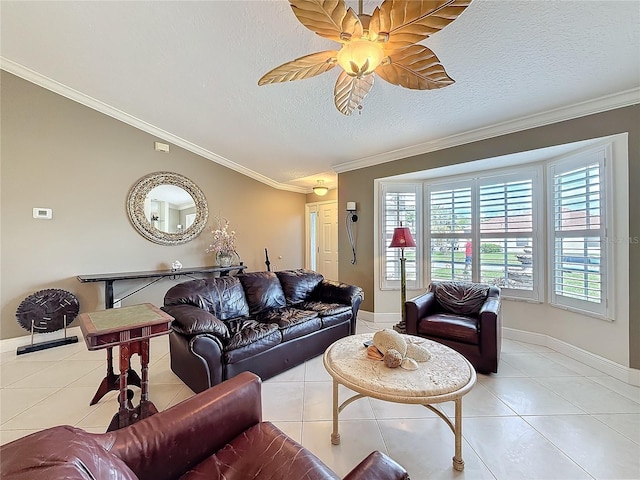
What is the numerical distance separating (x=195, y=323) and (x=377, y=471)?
1.66 m

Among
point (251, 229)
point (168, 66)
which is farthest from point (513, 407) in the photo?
point (251, 229)

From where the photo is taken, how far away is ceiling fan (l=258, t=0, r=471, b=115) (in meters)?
1.18

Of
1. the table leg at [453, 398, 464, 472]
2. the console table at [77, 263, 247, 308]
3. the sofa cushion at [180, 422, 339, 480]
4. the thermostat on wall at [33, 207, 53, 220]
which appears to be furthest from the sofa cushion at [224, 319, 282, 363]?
the thermostat on wall at [33, 207, 53, 220]

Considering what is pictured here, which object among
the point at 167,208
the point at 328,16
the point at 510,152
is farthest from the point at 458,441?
the point at 167,208

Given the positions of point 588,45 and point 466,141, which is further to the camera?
point 466,141

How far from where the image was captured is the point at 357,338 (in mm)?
2133

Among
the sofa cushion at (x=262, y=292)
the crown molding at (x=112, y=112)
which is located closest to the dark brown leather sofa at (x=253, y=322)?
the sofa cushion at (x=262, y=292)

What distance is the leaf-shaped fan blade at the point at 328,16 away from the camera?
3.89ft

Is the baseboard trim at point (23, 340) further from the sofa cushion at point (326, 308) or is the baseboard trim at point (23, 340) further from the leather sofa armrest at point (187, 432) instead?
the leather sofa armrest at point (187, 432)

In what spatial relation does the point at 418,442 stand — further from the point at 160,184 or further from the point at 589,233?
the point at 160,184

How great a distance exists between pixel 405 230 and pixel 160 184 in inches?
147

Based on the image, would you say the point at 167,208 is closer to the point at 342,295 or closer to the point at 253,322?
the point at 253,322

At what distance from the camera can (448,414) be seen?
1.96m

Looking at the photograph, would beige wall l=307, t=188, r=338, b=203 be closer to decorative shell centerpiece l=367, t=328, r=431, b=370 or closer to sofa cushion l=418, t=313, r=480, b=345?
sofa cushion l=418, t=313, r=480, b=345
